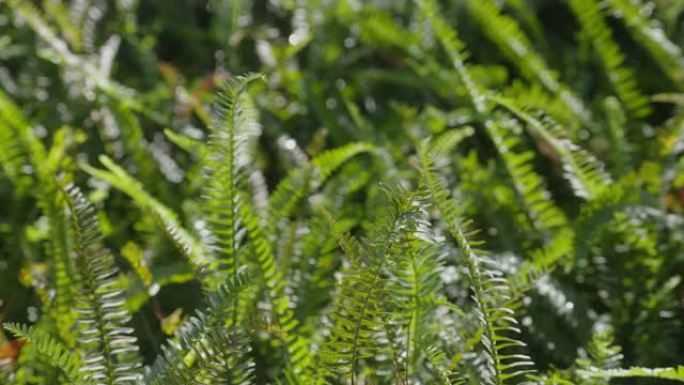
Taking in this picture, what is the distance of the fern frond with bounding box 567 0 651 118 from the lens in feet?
5.12

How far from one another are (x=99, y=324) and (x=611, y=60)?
105 centimetres

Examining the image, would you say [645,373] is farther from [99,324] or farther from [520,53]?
[520,53]

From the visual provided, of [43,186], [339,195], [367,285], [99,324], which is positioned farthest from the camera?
[339,195]

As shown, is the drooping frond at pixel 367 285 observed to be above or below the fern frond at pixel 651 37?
below

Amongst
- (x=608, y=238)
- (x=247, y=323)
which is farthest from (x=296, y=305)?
(x=608, y=238)

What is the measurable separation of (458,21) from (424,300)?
102 cm

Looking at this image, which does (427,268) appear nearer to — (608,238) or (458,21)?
(608,238)

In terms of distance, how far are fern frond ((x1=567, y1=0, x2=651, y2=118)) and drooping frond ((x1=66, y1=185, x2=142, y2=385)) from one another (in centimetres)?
98

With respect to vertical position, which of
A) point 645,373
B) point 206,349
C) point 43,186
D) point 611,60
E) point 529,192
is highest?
point 611,60

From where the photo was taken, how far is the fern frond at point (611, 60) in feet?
5.12

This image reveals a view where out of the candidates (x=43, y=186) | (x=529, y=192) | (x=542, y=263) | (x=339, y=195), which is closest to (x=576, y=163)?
(x=529, y=192)

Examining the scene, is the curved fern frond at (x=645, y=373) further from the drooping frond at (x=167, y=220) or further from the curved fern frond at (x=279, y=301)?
the drooping frond at (x=167, y=220)

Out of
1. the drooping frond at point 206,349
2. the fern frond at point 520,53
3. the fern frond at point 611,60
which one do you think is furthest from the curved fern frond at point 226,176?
the fern frond at point 611,60

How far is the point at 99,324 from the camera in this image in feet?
3.27
